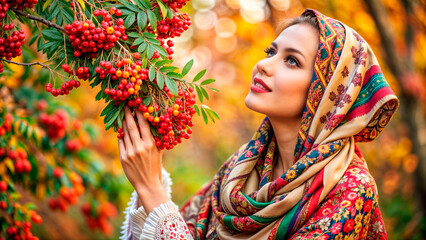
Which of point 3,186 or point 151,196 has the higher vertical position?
point 3,186

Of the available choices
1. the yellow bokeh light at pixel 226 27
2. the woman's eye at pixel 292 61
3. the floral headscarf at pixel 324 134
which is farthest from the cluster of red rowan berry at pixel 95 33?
the yellow bokeh light at pixel 226 27

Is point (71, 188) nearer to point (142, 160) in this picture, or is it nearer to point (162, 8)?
point (142, 160)

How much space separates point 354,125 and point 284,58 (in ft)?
1.42

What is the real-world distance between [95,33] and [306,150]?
99cm

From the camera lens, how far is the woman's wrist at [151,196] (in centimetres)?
178

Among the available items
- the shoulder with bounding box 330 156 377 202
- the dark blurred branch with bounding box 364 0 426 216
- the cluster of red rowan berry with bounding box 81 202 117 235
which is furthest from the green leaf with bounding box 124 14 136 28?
the dark blurred branch with bounding box 364 0 426 216

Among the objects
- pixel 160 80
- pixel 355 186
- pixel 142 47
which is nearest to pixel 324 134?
pixel 355 186

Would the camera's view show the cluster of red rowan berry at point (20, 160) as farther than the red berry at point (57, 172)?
No

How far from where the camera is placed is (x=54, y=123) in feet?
8.90

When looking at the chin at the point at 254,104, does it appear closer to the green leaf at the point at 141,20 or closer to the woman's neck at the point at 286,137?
the woman's neck at the point at 286,137

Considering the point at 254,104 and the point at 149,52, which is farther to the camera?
the point at 254,104

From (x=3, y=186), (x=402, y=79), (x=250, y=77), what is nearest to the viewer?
(x=3, y=186)

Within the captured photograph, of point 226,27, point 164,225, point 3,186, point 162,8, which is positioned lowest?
point 164,225

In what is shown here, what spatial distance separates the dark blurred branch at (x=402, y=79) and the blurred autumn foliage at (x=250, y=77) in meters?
0.01
